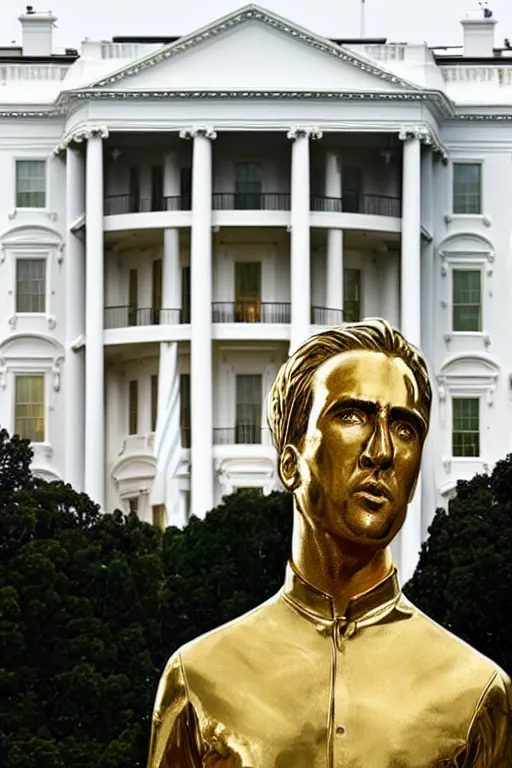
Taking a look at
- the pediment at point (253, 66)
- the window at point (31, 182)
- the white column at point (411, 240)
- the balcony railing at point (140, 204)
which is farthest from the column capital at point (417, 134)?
the window at point (31, 182)

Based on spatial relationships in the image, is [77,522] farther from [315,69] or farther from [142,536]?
[315,69]

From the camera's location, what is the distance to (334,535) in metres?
6.16

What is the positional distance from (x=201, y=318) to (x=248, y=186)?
520cm

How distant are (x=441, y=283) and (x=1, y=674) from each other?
52.0 m

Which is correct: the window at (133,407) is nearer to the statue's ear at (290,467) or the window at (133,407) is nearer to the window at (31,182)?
the window at (31,182)

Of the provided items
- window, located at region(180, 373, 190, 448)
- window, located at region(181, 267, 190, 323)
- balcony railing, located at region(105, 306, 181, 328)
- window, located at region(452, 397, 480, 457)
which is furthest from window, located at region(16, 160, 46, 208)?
window, located at region(452, 397, 480, 457)

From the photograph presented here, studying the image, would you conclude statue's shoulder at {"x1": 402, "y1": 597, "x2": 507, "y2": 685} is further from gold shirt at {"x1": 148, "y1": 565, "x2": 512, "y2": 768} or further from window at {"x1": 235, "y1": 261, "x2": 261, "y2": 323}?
window at {"x1": 235, "y1": 261, "x2": 261, "y2": 323}

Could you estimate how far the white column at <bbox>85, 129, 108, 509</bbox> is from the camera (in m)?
95.4

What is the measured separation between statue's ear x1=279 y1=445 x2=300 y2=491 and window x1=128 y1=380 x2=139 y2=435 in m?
92.2

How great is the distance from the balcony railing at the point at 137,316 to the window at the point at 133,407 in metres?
2.14

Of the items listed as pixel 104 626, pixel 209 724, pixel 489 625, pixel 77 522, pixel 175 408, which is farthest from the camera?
pixel 175 408

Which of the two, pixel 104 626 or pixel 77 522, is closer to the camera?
pixel 104 626

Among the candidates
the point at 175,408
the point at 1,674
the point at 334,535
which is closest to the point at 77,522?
the point at 1,674

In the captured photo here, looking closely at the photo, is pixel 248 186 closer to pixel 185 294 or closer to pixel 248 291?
pixel 248 291
